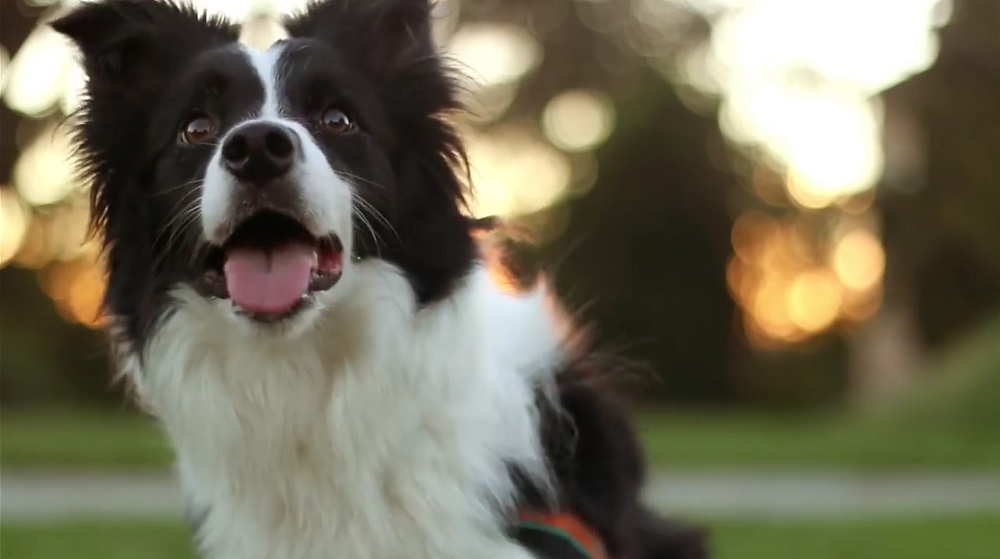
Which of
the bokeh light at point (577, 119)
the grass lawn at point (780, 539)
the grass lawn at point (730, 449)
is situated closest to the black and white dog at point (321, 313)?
the grass lawn at point (780, 539)

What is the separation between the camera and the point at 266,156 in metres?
3.09

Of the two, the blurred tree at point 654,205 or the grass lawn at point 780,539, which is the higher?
the blurred tree at point 654,205

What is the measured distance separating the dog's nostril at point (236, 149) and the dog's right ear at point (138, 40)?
67 centimetres

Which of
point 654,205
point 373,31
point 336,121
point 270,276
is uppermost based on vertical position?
point 654,205

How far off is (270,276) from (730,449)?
1084cm

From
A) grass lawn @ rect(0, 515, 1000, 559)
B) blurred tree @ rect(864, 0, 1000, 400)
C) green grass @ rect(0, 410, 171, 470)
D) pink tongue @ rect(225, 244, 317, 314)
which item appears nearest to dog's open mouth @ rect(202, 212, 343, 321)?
pink tongue @ rect(225, 244, 317, 314)

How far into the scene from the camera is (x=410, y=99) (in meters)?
3.73

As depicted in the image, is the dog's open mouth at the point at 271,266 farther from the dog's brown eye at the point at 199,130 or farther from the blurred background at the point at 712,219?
the blurred background at the point at 712,219

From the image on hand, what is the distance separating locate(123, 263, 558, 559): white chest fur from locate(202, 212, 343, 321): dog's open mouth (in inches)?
3.3

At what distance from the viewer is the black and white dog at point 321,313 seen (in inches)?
129

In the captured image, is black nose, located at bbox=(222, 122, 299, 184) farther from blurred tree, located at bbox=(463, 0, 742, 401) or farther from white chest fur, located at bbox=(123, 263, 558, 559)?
blurred tree, located at bbox=(463, 0, 742, 401)

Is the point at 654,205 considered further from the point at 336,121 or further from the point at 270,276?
the point at 270,276

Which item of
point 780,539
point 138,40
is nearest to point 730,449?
point 780,539

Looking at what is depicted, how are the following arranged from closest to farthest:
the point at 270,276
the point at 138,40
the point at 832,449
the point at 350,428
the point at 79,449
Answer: the point at 270,276 < the point at 350,428 < the point at 138,40 < the point at 79,449 < the point at 832,449
